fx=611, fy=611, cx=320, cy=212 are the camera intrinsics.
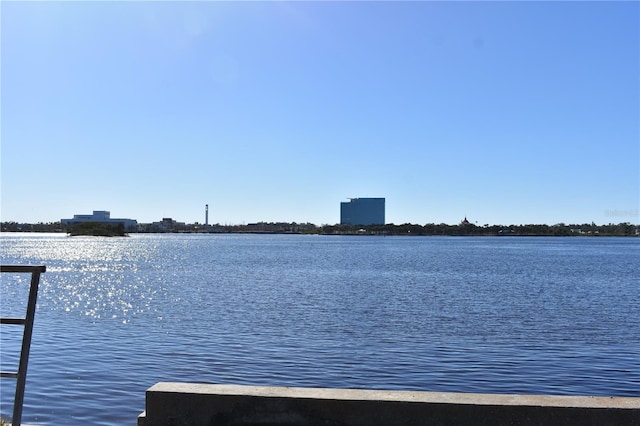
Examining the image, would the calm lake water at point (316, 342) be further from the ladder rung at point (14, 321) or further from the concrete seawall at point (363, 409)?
the ladder rung at point (14, 321)

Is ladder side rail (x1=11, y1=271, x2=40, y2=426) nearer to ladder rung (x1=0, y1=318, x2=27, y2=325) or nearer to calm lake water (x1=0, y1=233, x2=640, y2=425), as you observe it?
ladder rung (x1=0, y1=318, x2=27, y2=325)

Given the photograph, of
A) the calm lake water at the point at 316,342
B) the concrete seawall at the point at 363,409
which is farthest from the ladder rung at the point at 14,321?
the calm lake water at the point at 316,342

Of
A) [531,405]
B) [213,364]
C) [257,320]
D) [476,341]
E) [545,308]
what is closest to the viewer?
[531,405]

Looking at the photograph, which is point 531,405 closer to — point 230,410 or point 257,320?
point 230,410

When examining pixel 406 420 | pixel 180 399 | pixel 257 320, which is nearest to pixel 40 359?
pixel 257 320

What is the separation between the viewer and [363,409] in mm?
6566

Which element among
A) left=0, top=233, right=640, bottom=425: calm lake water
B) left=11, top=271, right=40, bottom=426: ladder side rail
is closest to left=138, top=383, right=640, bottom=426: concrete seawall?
Result: left=11, top=271, right=40, bottom=426: ladder side rail

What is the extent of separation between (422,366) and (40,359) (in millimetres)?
11745

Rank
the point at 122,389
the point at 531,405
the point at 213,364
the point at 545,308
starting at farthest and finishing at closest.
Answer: the point at 545,308, the point at 213,364, the point at 122,389, the point at 531,405

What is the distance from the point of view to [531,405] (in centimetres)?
648

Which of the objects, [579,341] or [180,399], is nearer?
[180,399]

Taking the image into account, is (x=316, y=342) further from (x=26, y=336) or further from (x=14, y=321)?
(x=14, y=321)

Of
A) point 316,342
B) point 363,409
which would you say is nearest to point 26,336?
point 363,409

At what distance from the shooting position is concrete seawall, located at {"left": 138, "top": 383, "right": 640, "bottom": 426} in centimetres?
644
